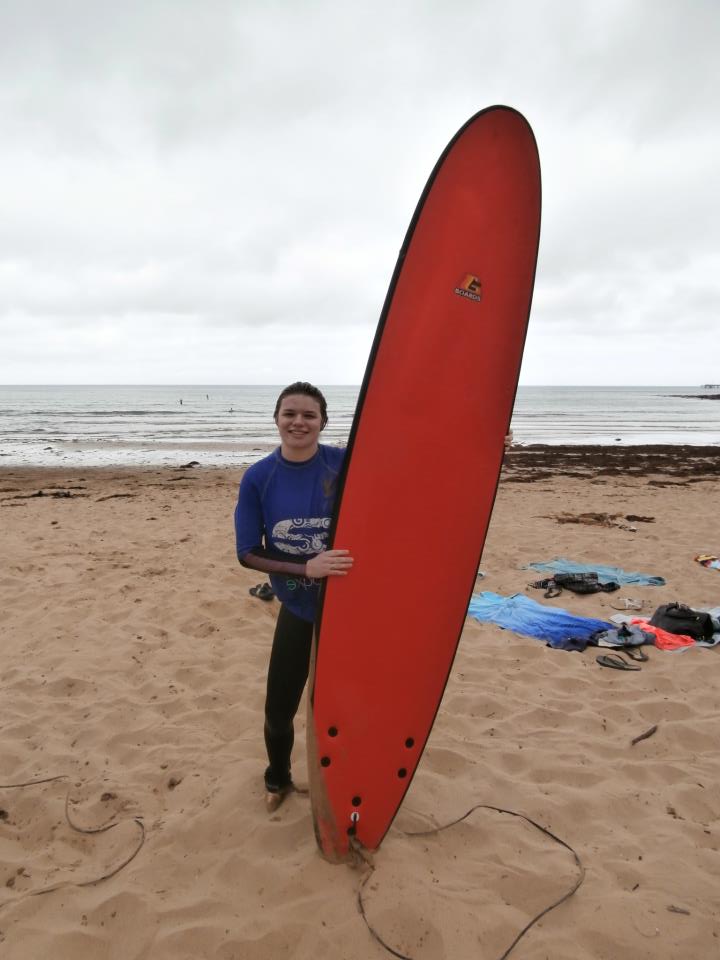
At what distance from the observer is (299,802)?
267cm

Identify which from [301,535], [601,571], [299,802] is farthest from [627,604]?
[301,535]

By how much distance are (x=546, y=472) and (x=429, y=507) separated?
13131mm

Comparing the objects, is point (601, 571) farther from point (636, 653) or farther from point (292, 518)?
point (292, 518)

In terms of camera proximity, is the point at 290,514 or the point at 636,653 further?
the point at 636,653

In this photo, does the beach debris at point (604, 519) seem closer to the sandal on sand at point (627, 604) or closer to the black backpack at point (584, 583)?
the black backpack at point (584, 583)

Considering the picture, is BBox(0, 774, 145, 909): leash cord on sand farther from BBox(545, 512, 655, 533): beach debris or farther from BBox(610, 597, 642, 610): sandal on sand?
BBox(545, 512, 655, 533): beach debris

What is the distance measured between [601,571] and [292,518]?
4619mm

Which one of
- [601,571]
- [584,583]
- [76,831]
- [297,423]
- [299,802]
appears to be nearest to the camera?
[297,423]

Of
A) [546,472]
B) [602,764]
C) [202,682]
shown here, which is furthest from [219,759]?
[546,472]

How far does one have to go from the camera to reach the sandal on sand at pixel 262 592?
5.21 meters

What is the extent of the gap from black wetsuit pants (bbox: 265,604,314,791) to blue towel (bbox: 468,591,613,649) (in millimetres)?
2560

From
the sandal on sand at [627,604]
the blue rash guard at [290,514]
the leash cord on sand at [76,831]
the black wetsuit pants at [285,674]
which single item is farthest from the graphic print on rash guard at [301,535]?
the sandal on sand at [627,604]

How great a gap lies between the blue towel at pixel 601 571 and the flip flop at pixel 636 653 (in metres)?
1.45

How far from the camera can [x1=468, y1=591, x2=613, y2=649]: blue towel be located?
4426mm
